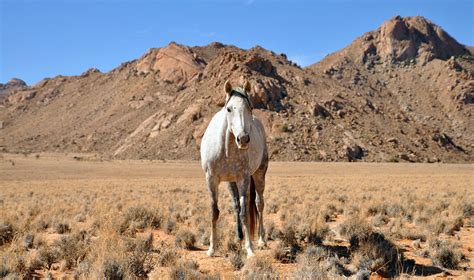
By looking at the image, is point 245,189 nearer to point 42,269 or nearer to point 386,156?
point 42,269

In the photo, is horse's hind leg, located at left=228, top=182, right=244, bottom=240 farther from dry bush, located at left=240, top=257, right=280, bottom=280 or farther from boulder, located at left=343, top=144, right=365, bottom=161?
boulder, located at left=343, top=144, right=365, bottom=161

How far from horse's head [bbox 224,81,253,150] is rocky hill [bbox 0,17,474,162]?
56936mm

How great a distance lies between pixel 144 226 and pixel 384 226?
6.91 meters

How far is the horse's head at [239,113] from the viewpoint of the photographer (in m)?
6.18

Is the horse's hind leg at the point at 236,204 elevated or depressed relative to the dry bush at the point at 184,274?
elevated

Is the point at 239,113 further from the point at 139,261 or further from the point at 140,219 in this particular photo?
the point at 140,219

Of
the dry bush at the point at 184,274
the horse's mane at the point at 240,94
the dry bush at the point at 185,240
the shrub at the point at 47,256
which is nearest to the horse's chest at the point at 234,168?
the horse's mane at the point at 240,94

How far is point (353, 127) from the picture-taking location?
238 ft

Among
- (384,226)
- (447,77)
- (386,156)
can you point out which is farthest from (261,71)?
(384,226)

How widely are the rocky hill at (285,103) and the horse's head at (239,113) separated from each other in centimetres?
5694

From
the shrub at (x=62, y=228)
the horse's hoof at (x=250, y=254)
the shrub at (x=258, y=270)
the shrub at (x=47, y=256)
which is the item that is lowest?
the shrub at (x=62, y=228)

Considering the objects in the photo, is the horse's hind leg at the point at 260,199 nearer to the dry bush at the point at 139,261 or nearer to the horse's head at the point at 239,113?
the horse's head at the point at 239,113

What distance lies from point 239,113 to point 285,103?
6959cm

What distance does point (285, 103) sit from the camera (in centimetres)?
7512
